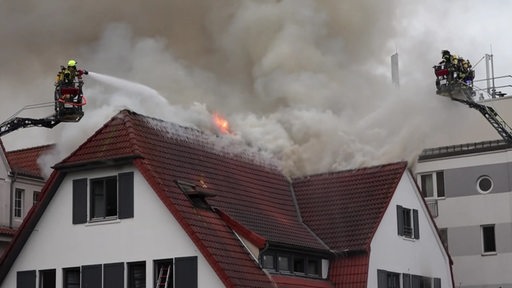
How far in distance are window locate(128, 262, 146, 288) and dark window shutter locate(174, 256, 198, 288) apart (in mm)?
1542

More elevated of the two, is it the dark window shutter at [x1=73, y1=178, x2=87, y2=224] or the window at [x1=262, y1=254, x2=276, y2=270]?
the dark window shutter at [x1=73, y1=178, x2=87, y2=224]

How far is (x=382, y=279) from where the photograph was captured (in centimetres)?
4603

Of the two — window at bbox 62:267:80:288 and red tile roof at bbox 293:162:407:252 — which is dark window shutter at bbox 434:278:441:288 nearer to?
red tile roof at bbox 293:162:407:252

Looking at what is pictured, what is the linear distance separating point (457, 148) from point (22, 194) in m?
23.7

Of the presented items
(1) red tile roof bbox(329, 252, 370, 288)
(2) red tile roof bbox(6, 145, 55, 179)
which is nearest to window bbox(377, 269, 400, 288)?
(1) red tile roof bbox(329, 252, 370, 288)

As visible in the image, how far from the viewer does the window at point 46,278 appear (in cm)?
4322

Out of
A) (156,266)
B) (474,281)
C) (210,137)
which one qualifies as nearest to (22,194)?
(210,137)

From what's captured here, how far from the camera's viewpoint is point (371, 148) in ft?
170

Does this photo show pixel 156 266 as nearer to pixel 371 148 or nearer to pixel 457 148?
pixel 371 148

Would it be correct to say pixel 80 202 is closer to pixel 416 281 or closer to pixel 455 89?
pixel 416 281

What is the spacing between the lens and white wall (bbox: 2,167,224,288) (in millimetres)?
40625

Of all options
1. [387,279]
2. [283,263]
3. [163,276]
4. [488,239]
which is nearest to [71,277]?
[163,276]

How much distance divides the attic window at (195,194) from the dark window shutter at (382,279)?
8259mm

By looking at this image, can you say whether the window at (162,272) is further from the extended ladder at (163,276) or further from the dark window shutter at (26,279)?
the dark window shutter at (26,279)
